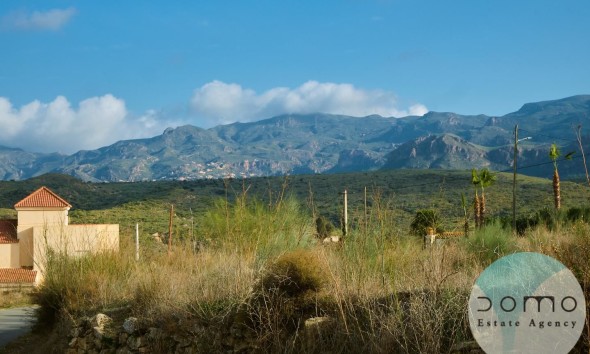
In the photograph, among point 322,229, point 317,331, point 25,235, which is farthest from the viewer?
point 25,235

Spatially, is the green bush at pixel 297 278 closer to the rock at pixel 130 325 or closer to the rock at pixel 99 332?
the rock at pixel 130 325

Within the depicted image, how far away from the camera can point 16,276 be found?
96.2 feet

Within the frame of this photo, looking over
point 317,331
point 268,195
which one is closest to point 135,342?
point 317,331

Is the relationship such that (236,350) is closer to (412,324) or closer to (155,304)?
(155,304)

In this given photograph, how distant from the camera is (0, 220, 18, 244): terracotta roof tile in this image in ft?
104

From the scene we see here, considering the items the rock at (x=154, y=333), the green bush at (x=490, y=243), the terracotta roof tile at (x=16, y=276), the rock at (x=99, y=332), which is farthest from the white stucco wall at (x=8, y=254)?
the green bush at (x=490, y=243)

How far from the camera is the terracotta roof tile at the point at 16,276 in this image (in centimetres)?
2912

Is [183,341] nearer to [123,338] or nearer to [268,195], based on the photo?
[123,338]

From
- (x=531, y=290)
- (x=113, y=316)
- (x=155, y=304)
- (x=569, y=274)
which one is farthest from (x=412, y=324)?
(x=113, y=316)

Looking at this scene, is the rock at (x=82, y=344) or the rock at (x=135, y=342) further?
the rock at (x=82, y=344)

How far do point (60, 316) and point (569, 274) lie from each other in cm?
969

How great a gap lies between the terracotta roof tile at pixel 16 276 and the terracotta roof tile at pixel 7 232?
1920 millimetres

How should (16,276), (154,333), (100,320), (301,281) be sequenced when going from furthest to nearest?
(16,276) < (100,320) < (154,333) < (301,281)

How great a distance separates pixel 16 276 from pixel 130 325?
22.3 meters
